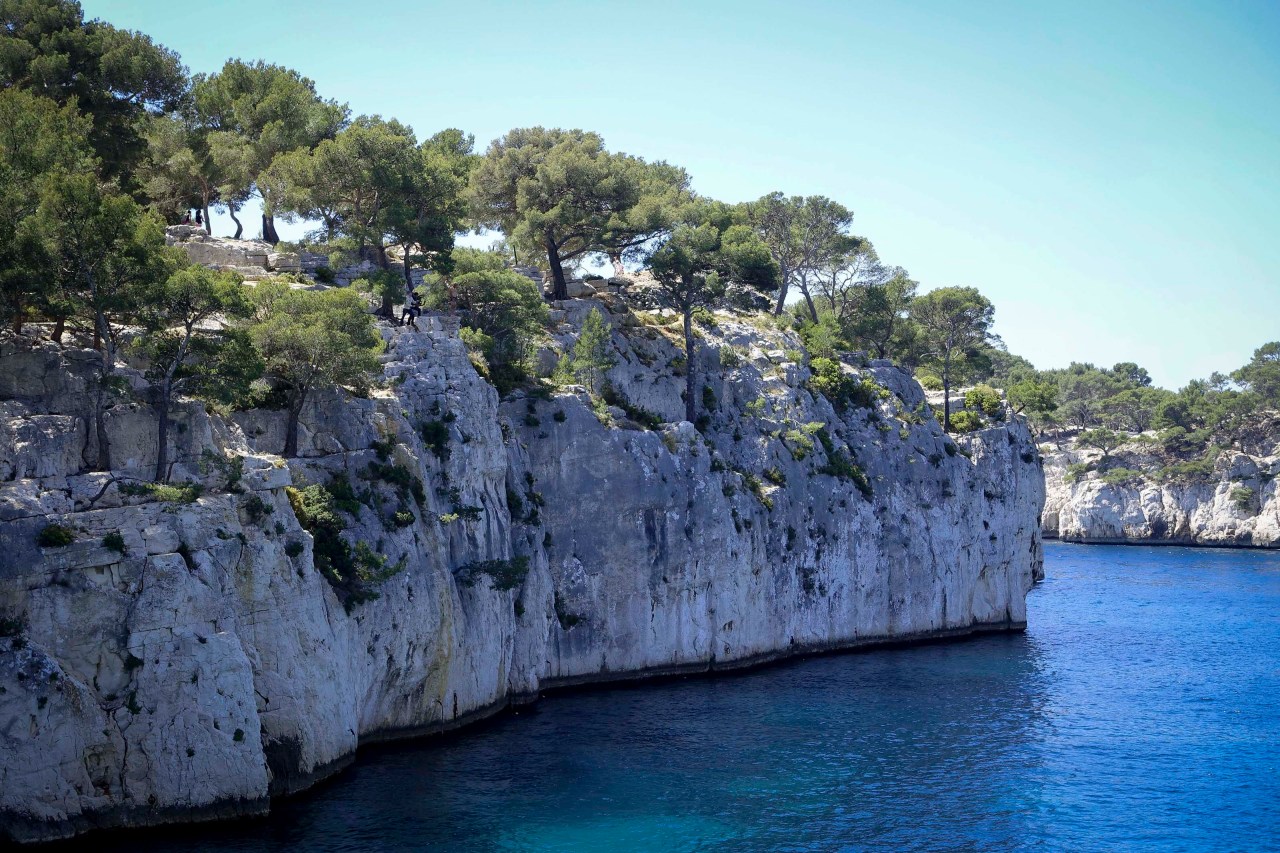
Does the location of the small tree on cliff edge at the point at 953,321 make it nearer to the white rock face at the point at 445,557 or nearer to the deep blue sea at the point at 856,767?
the white rock face at the point at 445,557

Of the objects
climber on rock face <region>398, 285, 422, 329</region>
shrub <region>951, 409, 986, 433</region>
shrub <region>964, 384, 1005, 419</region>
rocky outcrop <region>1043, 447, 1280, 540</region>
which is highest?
climber on rock face <region>398, 285, 422, 329</region>

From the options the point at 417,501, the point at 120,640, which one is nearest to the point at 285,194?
the point at 417,501

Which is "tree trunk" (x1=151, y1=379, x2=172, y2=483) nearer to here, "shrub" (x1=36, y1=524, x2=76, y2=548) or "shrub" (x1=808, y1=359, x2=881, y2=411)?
"shrub" (x1=36, y1=524, x2=76, y2=548)

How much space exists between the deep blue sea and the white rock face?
92.8 inches

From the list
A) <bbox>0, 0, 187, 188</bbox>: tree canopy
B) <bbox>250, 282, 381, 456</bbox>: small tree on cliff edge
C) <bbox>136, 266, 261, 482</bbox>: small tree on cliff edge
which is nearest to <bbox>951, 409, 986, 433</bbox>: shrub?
<bbox>250, 282, 381, 456</bbox>: small tree on cliff edge

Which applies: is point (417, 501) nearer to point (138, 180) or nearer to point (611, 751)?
point (611, 751)

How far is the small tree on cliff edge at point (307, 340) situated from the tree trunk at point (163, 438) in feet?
18.3

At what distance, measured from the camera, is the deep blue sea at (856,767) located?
37.8 m

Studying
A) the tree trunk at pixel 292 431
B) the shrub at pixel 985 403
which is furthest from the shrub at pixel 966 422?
the tree trunk at pixel 292 431

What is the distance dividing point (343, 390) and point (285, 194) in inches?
753

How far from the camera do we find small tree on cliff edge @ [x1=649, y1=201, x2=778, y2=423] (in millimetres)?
68312

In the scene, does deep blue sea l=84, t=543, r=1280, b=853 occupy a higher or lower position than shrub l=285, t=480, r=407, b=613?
lower

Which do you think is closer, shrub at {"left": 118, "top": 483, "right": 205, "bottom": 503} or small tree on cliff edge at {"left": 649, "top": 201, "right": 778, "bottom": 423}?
shrub at {"left": 118, "top": 483, "right": 205, "bottom": 503}

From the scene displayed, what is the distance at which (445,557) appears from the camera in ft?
155
